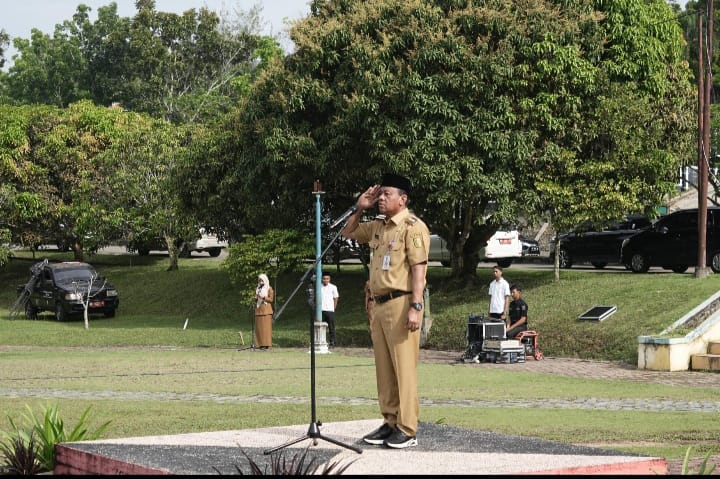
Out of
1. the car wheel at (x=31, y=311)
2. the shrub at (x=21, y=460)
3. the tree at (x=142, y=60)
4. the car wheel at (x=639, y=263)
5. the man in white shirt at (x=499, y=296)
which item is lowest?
the car wheel at (x=31, y=311)

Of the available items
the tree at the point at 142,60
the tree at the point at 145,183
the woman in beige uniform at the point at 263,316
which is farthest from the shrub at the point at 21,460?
the tree at the point at 142,60

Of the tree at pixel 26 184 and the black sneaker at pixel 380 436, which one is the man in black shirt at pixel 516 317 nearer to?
the black sneaker at pixel 380 436

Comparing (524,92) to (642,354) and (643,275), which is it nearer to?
(643,275)

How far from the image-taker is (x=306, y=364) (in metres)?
23.0

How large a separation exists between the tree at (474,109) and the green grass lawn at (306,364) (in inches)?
117

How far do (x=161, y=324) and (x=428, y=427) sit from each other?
27176mm

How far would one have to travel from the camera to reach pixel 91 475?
8.70 meters

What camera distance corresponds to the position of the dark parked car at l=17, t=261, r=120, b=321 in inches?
1512

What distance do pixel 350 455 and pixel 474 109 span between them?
2133cm

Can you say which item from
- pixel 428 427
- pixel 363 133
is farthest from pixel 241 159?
pixel 428 427

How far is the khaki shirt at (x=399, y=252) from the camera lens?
952 cm

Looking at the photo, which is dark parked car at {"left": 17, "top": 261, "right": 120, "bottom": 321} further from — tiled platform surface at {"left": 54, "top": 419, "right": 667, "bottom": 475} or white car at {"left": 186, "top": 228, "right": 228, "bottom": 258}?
tiled platform surface at {"left": 54, "top": 419, "right": 667, "bottom": 475}

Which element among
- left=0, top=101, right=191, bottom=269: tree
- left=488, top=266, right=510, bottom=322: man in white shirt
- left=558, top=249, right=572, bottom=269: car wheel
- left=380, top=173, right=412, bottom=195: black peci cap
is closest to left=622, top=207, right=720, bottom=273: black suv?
left=558, top=249, right=572, bottom=269: car wheel

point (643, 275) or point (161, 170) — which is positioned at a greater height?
point (161, 170)
